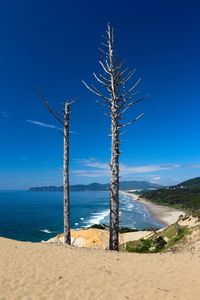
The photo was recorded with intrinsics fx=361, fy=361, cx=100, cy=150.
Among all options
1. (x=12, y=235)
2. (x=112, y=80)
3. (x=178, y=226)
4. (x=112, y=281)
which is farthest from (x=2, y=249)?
(x=12, y=235)

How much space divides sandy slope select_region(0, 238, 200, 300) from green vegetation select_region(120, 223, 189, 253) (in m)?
16.4

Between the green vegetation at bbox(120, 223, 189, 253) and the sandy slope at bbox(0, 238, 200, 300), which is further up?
the sandy slope at bbox(0, 238, 200, 300)

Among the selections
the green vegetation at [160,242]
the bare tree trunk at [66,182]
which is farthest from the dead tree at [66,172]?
the green vegetation at [160,242]

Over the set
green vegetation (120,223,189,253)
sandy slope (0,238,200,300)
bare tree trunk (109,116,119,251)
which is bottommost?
green vegetation (120,223,189,253)

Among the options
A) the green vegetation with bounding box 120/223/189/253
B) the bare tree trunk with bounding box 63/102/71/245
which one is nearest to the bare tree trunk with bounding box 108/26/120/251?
the bare tree trunk with bounding box 63/102/71/245

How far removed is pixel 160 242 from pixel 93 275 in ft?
76.8

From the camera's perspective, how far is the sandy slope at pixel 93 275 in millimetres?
11359

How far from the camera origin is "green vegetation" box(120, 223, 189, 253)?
33041 millimetres

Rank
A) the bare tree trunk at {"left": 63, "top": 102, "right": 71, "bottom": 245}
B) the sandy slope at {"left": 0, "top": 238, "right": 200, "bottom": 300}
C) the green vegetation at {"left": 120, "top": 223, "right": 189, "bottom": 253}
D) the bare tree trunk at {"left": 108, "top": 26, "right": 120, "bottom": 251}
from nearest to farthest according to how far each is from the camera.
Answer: the sandy slope at {"left": 0, "top": 238, "right": 200, "bottom": 300} < the bare tree trunk at {"left": 108, "top": 26, "right": 120, "bottom": 251} < the bare tree trunk at {"left": 63, "top": 102, "right": 71, "bottom": 245} < the green vegetation at {"left": 120, "top": 223, "right": 189, "bottom": 253}

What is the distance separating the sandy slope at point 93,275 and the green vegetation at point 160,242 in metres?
16.4

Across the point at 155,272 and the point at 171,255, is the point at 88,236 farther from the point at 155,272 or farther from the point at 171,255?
the point at 155,272

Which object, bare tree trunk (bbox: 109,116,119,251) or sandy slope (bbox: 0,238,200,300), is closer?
sandy slope (bbox: 0,238,200,300)

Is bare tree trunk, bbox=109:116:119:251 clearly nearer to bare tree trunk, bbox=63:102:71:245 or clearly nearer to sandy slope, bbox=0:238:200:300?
bare tree trunk, bbox=63:102:71:245

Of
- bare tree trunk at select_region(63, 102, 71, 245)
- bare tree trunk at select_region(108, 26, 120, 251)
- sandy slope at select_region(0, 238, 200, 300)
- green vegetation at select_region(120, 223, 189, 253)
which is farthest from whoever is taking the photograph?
green vegetation at select_region(120, 223, 189, 253)
